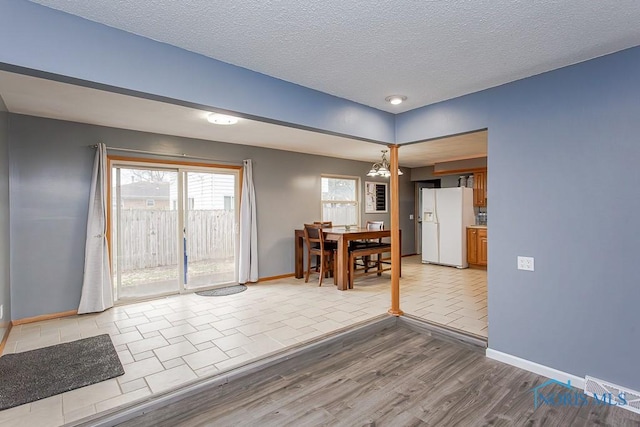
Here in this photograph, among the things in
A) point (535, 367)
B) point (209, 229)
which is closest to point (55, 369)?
point (209, 229)

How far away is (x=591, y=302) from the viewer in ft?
7.80

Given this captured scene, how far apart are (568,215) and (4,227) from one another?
17.3 feet

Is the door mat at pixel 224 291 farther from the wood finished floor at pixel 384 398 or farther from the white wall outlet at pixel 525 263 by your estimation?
the white wall outlet at pixel 525 263

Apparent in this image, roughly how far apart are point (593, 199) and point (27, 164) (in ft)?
18.6

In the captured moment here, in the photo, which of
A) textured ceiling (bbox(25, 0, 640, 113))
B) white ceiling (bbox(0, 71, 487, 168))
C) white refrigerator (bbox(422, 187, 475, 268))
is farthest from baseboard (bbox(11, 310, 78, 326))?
white refrigerator (bbox(422, 187, 475, 268))

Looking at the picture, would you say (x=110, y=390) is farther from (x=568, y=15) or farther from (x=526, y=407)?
(x=568, y=15)

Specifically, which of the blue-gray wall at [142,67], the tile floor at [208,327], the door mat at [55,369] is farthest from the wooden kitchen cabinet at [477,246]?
the door mat at [55,369]

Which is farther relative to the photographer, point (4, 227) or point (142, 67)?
point (4, 227)

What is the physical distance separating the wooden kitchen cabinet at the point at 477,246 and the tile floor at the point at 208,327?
1.37 meters

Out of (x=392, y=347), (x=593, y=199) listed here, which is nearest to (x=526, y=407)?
(x=392, y=347)

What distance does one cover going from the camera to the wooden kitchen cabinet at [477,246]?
6.75 metres

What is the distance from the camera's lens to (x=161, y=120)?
3973mm

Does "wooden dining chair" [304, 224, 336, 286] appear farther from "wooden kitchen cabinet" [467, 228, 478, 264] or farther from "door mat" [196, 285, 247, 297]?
"wooden kitchen cabinet" [467, 228, 478, 264]

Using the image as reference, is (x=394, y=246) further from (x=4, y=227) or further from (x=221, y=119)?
(x=4, y=227)
